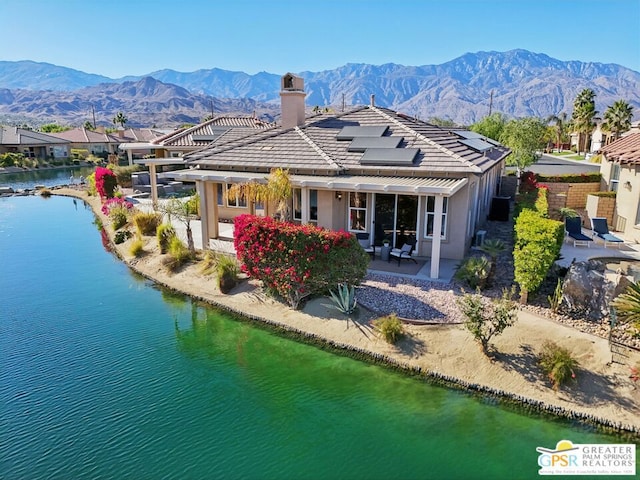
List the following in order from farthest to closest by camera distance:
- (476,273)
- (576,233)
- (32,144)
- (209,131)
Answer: (32,144), (209,131), (576,233), (476,273)

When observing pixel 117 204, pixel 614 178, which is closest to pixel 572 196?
Result: pixel 614 178

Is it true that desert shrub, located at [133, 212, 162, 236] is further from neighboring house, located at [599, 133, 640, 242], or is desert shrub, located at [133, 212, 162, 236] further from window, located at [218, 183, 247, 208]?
neighboring house, located at [599, 133, 640, 242]

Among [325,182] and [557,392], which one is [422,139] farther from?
[557,392]

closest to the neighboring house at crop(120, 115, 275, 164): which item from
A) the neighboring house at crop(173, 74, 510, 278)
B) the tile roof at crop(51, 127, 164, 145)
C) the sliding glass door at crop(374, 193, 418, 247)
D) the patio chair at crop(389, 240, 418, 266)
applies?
the neighboring house at crop(173, 74, 510, 278)

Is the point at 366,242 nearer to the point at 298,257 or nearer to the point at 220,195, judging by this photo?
the point at 298,257

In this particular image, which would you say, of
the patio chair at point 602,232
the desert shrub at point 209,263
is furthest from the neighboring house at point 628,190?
the desert shrub at point 209,263

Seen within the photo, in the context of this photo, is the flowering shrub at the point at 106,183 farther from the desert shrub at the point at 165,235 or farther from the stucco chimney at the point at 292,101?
the stucco chimney at the point at 292,101

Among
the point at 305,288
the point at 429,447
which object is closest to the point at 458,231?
the point at 305,288

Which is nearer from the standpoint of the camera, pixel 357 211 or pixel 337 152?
pixel 357 211
